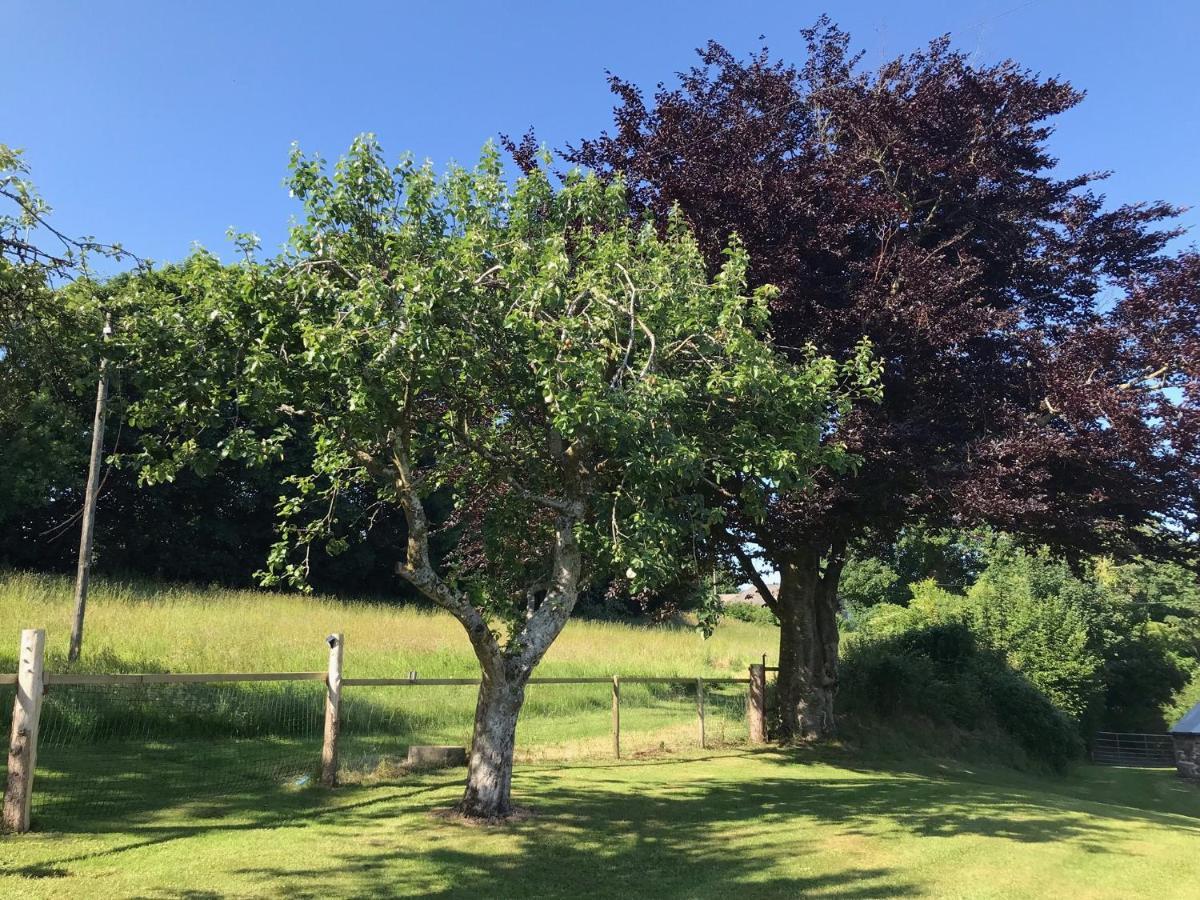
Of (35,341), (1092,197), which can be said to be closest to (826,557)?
(1092,197)

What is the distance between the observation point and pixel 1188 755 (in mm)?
32719

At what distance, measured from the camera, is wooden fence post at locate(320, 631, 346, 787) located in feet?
33.6

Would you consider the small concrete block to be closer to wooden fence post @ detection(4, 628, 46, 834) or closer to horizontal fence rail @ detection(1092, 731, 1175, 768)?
wooden fence post @ detection(4, 628, 46, 834)

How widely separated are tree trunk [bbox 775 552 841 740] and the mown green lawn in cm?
533

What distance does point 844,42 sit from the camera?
1579 centimetres

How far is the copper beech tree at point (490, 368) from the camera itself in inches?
301

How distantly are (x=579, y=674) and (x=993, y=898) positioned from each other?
1803 centimetres

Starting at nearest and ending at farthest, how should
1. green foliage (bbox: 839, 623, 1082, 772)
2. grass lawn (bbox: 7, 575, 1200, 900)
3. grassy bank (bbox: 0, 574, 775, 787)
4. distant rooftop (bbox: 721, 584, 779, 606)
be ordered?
grass lawn (bbox: 7, 575, 1200, 900), grassy bank (bbox: 0, 574, 775, 787), green foliage (bbox: 839, 623, 1082, 772), distant rooftop (bbox: 721, 584, 779, 606)

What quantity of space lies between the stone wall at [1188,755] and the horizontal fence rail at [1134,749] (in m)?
10.6

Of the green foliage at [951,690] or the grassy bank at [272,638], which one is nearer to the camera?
the grassy bank at [272,638]

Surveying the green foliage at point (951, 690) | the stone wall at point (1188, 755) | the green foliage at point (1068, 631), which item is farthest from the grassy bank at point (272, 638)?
the stone wall at point (1188, 755)

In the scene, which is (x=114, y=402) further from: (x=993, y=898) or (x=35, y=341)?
(x=993, y=898)

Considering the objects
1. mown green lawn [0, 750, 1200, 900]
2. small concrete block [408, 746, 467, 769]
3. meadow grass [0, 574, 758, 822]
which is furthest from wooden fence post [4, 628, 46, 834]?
small concrete block [408, 746, 467, 769]

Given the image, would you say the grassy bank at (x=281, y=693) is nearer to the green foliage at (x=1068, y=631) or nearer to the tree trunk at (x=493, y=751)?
the tree trunk at (x=493, y=751)
